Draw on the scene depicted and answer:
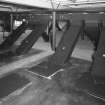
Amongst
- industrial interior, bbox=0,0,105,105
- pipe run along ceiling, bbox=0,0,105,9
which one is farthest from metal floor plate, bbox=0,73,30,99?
pipe run along ceiling, bbox=0,0,105,9

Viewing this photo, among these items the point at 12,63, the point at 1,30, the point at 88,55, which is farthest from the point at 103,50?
the point at 1,30

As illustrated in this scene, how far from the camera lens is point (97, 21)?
8.56 feet

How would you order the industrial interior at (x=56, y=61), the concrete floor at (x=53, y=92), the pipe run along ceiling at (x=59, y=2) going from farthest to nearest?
the pipe run along ceiling at (x=59, y=2) < the industrial interior at (x=56, y=61) < the concrete floor at (x=53, y=92)

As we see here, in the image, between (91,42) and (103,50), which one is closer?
(103,50)

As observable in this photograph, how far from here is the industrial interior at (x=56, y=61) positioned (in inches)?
60.7

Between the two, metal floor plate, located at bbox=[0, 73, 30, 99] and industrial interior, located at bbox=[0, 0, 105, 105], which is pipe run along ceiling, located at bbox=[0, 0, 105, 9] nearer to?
industrial interior, located at bbox=[0, 0, 105, 105]

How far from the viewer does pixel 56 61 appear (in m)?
2.60

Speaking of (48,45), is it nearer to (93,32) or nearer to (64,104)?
(93,32)

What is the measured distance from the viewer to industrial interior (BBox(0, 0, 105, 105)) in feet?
5.06

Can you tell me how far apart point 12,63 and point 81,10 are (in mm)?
2104

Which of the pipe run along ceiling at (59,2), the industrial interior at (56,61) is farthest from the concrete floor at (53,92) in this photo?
the pipe run along ceiling at (59,2)

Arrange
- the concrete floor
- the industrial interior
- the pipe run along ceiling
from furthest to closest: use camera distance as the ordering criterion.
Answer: the pipe run along ceiling → the industrial interior → the concrete floor

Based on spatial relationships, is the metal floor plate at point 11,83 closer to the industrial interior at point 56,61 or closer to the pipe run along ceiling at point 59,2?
the industrial interior at point 56,61

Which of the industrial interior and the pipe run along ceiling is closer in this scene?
the industrial interior
